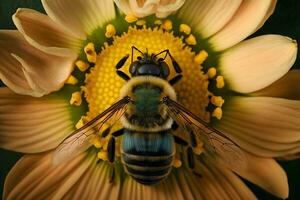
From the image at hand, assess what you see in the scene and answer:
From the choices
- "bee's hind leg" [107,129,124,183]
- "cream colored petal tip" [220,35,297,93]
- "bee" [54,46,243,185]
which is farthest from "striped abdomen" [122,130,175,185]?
"cream colored petal tip" [220,35,297,93]

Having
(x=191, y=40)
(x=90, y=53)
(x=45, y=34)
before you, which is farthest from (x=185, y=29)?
(x=45, y=34)

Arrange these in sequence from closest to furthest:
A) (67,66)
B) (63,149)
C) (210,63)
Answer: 1. (63,149)
2. (67,66)
3. (210,63)

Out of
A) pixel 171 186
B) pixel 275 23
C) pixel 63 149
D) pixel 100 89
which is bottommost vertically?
pixel 171 186

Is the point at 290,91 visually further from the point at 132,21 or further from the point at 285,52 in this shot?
the point at 132,21

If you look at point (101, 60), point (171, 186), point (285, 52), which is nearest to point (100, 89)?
point (101, 60)

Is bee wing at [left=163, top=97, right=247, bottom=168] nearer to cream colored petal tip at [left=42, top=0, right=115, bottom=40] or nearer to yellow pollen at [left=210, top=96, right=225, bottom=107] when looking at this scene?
yellow pollen at [left=210, top=96, right=225, bottom=107]

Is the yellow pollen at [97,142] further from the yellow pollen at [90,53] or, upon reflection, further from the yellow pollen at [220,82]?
the yellow pollen at [220,82]

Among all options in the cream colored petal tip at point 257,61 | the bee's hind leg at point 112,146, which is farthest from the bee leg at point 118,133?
the cream colored petal tip at point 257,61
